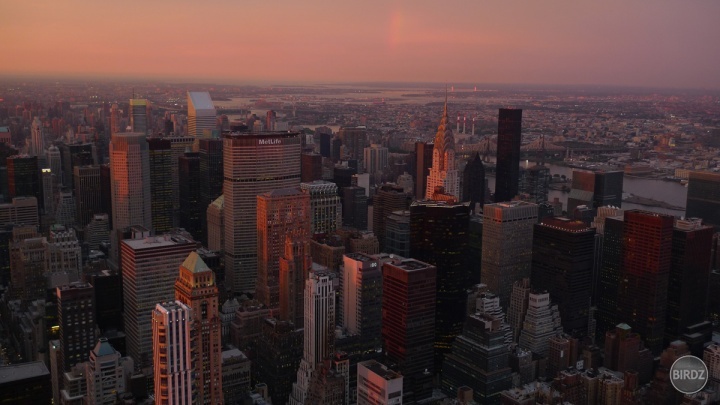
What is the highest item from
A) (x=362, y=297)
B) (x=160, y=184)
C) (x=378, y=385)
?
(x=160, y=184)

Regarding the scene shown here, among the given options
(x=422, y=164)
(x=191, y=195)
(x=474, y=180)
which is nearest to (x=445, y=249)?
(x=474, y=180)

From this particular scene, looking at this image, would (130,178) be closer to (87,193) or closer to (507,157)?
(87,193)

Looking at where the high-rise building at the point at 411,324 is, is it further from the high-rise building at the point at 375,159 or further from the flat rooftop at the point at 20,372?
the high-rise building at the point at 375,159

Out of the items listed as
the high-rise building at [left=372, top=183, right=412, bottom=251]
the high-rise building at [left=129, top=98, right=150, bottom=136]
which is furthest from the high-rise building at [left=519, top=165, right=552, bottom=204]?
the high-rise building at [left=129, top=98, right=150, bottom=136]

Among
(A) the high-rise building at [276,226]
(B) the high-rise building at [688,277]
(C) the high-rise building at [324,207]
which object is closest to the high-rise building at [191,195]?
(C) the high-rise building at [324,207]

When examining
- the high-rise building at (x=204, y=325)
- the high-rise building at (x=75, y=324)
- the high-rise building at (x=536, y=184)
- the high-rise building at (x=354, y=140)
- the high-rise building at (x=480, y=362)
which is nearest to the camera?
the high-rise building at (x=204, y=325)

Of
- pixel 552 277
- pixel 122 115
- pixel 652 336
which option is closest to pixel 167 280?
pixel 122 115

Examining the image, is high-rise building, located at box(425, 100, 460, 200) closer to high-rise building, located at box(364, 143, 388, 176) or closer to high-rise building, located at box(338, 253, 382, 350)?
high-rise building, located at box(364, 143, 388, 176)
